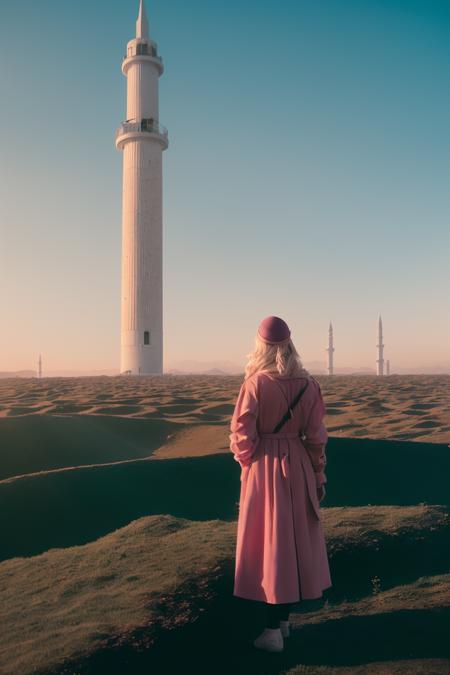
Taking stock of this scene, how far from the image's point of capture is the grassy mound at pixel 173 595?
3.87 meters

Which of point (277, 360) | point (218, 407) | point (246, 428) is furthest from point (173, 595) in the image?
point (218, 407)

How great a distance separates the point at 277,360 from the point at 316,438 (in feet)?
1.98

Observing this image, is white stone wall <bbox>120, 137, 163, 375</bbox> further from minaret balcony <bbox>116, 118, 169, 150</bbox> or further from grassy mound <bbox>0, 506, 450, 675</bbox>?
grassy mound <bbox>0, 506, 450, 675</bbox>

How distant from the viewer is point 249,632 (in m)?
4.39

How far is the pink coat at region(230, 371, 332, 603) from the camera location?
4074mm

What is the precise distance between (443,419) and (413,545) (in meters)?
8.27

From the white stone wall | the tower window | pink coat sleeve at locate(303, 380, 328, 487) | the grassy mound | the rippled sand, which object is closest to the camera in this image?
the grassy mound

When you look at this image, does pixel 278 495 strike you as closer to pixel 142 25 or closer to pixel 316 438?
→ pixel 316 438

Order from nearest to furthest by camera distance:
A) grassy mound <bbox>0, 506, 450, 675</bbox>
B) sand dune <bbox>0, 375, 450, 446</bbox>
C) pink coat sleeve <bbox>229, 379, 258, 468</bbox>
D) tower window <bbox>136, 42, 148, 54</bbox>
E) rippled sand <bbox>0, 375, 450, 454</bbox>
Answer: grassy mound <bbox>0, 506, 450, 675</bbox> → pink coat sleeve <bbox>229, 379, 258, 468</bbox> → rippled sand <bbox>0, 375, 450, 454</bbox> → sand dune <bbox>0, 375, 450, 446</bbox> → tower window <bbox>136, 42, 148, 54</bbox>

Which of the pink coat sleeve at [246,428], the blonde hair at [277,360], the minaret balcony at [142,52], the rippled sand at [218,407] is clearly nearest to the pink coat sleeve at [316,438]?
the blonde hair at [277,360]

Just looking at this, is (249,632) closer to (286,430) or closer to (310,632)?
(310,632)

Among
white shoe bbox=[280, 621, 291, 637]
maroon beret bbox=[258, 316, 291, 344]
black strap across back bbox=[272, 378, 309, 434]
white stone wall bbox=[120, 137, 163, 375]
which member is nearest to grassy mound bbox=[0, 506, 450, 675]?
white shoe bbox=[280, 621, 291, 637]

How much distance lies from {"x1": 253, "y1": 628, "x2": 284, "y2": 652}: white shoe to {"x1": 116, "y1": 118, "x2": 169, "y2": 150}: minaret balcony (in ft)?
113

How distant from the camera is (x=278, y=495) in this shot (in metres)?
4.09
